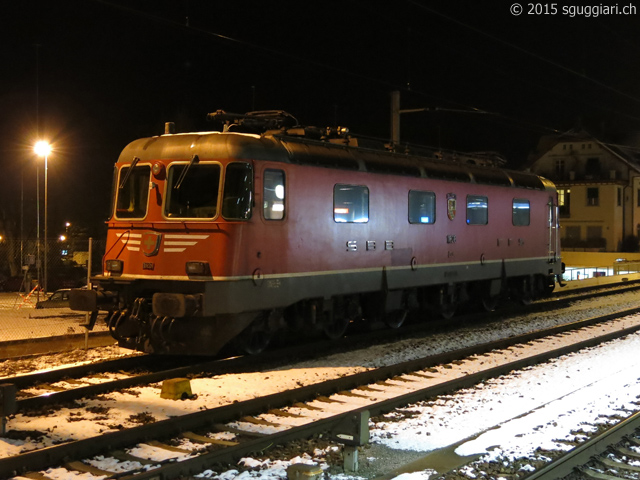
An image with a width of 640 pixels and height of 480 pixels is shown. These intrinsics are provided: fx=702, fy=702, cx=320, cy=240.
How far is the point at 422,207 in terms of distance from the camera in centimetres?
1423

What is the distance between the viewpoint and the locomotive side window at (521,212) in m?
17.7

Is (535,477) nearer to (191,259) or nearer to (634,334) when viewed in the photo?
(191,259)

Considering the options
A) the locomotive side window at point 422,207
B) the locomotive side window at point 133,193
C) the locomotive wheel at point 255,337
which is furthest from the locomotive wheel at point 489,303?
the locomotive side window at point 133,193

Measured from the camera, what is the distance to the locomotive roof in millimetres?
10344

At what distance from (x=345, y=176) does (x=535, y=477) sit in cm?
744

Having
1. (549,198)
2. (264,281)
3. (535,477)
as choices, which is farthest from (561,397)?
(549,198)

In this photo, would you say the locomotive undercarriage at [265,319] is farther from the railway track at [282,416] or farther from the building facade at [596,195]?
the building facade at [596,195]

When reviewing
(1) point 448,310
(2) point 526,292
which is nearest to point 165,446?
(1) point 448,310

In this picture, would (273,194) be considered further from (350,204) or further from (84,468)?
(84,468)

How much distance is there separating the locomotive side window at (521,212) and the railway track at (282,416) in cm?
587

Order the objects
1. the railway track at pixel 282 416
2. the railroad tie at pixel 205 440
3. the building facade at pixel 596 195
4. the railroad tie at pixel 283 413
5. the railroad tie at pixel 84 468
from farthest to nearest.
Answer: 1. the building facade at pixel 596 195
2. the railroad tie at pixel 283 413
3. the railroad tie at pixel 205 440
4. the railway track at pixel 282 416
5. the railroad tie at pixel 84 468

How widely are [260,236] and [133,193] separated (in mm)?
2216

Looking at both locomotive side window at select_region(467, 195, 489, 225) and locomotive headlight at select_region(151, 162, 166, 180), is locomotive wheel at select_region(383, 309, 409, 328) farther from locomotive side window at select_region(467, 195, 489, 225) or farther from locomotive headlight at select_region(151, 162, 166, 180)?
locomotive headlight at select_region(151, 162, 166, 180)

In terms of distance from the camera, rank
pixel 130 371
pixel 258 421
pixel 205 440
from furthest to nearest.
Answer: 1. pixel 130 371
2. pixel 258 421
3. pixel 205 440
